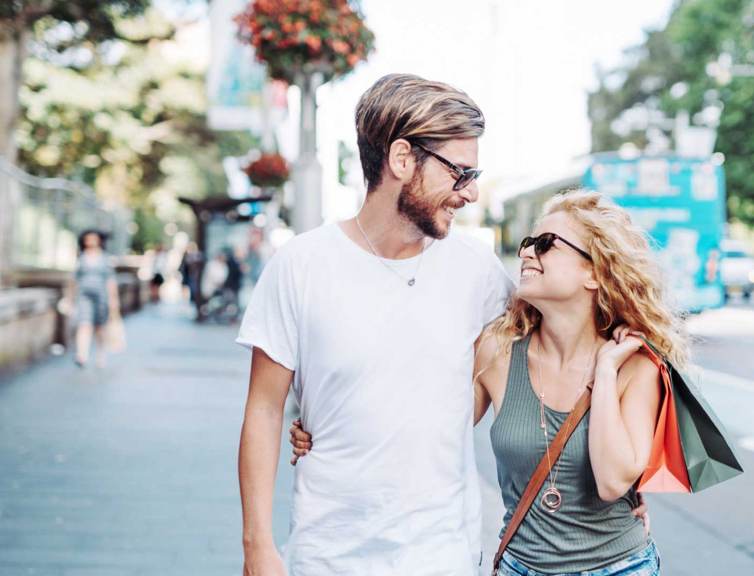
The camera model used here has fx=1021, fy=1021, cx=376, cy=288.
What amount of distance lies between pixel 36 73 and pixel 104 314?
1391 centimetres

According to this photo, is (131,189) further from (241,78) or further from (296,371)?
(296,371)

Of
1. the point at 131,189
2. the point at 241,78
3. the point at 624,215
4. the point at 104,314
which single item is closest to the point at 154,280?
the point at 131,189

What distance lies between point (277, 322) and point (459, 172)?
1.66ft

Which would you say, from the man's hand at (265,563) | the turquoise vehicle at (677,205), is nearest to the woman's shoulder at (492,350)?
the man's hand at (265,563)

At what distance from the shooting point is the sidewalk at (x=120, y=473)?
4711 mm

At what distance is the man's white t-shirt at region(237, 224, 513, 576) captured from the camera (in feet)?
6.97

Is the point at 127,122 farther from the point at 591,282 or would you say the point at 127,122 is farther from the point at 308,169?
the point at 591,282

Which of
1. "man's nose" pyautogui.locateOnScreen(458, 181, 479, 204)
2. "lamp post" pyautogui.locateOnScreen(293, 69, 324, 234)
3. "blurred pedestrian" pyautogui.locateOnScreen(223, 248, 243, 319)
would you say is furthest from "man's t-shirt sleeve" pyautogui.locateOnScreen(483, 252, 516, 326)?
"blurred pedestrian" pyautogui.locateOnScreen(223, 248, 243, 319)

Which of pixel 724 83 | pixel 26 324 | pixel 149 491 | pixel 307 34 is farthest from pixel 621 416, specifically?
pixel 724 83

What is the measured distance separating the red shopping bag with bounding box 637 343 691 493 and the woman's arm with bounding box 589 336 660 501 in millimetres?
24

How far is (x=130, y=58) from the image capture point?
26.4 meters

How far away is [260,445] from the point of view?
221 centimetres

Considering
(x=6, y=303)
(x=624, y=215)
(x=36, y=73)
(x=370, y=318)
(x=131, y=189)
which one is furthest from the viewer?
(x=131, y=189)

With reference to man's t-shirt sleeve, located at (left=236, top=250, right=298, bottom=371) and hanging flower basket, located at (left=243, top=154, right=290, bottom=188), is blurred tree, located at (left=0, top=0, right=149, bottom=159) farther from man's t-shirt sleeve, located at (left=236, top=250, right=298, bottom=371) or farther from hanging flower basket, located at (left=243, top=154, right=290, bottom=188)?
man's t-shirt sleeve, located at (left=236, top=250, right=298, bottom=371)
